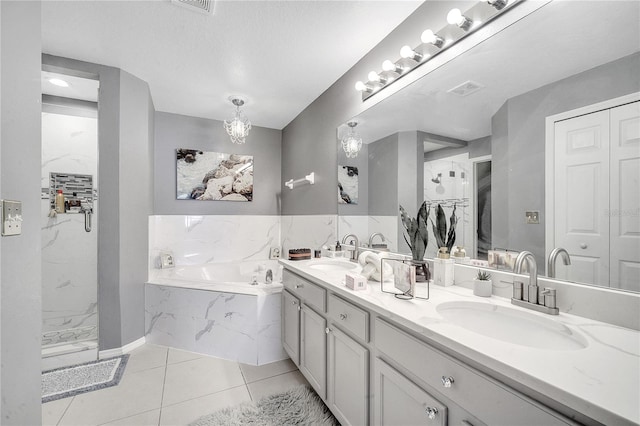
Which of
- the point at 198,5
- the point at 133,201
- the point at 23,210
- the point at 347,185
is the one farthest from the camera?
the point at 133,201

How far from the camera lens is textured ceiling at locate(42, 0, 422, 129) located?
1.66 m

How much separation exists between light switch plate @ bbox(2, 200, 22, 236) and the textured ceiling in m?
1.41

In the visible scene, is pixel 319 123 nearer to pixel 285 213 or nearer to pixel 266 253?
pixel 285 213

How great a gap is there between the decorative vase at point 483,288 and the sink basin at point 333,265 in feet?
3.05

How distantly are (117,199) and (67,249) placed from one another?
44.3 inches

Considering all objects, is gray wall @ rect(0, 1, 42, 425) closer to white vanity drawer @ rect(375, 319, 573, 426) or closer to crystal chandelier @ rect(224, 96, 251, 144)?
white vanity drawer @ rect(375, 319, 573, 426)

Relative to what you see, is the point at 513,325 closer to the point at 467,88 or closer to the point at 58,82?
the point at 467,88

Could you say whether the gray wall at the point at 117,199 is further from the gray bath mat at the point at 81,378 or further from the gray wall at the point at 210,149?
the gray wall at the point at 210,149

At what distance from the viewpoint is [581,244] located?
99cm

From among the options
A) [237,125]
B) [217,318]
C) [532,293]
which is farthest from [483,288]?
[237,125]

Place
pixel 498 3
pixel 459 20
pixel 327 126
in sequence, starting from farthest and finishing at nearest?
pixel 327 126
pixel 459 20
pixel 498 3

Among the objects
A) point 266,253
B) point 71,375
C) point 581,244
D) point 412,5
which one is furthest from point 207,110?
point 581,244

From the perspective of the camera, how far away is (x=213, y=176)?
344cm

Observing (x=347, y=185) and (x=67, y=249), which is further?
(x=67, y=249)
